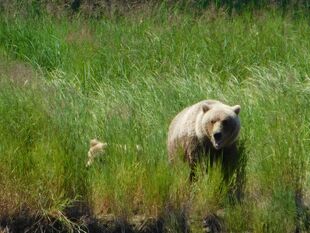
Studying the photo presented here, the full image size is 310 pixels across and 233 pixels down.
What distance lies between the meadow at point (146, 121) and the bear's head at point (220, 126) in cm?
24

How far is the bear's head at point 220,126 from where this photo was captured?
7117 millimetres

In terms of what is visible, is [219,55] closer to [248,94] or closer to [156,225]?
[248,94]

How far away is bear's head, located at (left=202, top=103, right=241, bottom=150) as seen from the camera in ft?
23.4

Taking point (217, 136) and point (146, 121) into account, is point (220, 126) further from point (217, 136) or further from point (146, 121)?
point (146, 121)

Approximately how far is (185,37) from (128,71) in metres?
0.93

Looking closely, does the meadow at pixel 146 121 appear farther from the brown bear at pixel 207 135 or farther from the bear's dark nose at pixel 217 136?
the bear's dark nose at pixel 217 136

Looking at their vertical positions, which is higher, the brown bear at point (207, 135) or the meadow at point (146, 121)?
the brown bear at point (207, 135)

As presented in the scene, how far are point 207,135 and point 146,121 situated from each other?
4.43 feet

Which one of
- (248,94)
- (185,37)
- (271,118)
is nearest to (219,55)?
(185,37)

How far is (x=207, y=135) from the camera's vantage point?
723 cm

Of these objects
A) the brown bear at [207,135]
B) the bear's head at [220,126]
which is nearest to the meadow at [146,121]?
the brown bear at [207,135]

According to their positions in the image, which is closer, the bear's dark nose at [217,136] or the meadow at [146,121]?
the bear's dark nose at [217,136]

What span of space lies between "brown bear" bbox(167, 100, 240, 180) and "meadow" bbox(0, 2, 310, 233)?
131 mm

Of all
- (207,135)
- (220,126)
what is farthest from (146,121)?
(220,126)
